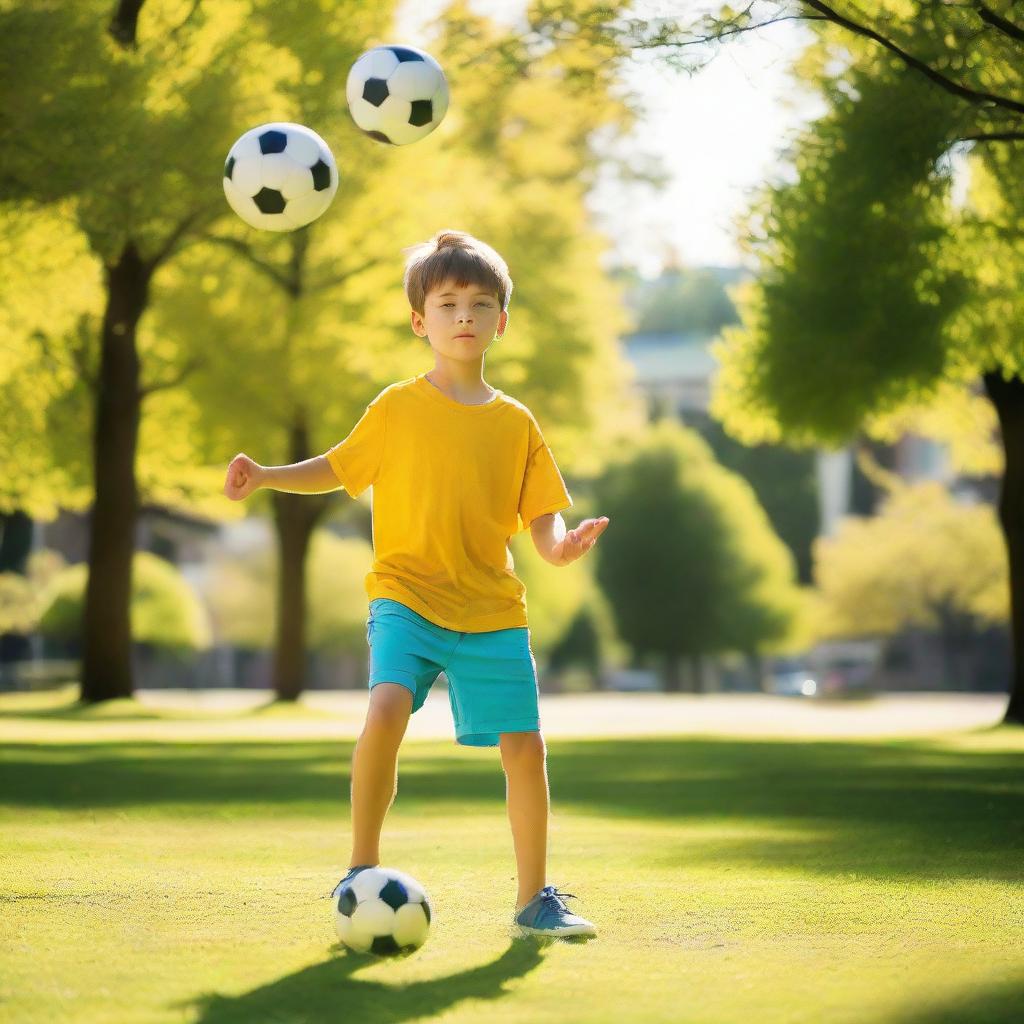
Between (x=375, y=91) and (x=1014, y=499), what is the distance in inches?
503

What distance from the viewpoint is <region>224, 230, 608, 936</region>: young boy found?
17.5 ft

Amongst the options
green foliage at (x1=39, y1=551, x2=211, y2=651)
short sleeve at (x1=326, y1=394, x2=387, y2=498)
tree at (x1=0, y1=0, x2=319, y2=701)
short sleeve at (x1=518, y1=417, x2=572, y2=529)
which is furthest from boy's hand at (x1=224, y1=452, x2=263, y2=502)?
green foliage at (x1=39, y1=551, x2=211, y2=651)

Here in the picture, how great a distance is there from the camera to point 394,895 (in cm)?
491

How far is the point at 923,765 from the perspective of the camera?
1362 centimetres

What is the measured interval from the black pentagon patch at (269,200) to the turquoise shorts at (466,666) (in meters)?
3.86

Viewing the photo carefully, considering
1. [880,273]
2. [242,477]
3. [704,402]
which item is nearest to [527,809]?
[242,477]

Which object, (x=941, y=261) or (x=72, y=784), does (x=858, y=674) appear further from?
(x=72, y=784)

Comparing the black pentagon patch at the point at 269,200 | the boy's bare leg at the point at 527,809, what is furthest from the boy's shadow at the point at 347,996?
the black pentagon patch at the point at 269,200

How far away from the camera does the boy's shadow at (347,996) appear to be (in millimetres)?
4117

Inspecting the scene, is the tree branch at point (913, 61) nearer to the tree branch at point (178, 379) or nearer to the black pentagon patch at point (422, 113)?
the black pentagon patch at point (422, 113)

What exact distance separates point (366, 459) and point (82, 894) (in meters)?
1.72

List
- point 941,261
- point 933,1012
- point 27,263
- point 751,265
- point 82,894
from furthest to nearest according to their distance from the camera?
point 751,265 < point 941,261 < point 27,263 < point 82,894 < point 933,1012

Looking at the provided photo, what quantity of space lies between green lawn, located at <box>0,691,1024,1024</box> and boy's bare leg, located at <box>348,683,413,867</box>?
0.31m

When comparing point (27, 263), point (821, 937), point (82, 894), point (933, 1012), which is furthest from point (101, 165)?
point (933, 1012)
